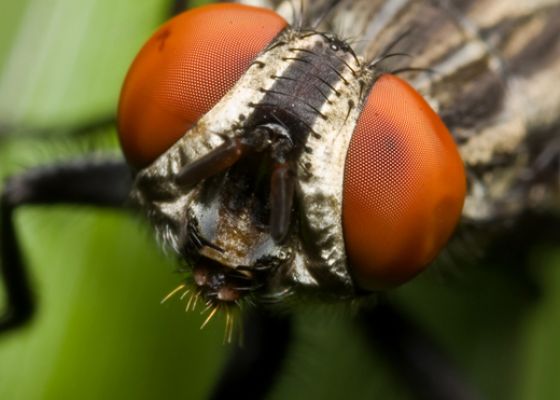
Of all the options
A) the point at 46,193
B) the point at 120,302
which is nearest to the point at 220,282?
the point at 120,302

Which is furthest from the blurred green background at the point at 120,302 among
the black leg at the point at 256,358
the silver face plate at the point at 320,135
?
the silver face plate at the point at 320,135

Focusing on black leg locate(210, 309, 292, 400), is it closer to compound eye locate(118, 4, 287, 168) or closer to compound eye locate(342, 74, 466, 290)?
compound eye locate(342, 74, 466, 290)

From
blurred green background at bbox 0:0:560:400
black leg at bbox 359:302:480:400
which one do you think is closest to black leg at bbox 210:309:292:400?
blurred green background at bbox 0:0:560:400

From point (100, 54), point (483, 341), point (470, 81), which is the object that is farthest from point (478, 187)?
point (100, 54)

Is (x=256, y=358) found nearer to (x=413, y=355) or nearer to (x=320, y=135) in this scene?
(x=413, y=355)


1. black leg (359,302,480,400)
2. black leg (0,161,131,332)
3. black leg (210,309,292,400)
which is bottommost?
black leg (359,302,480,400)
